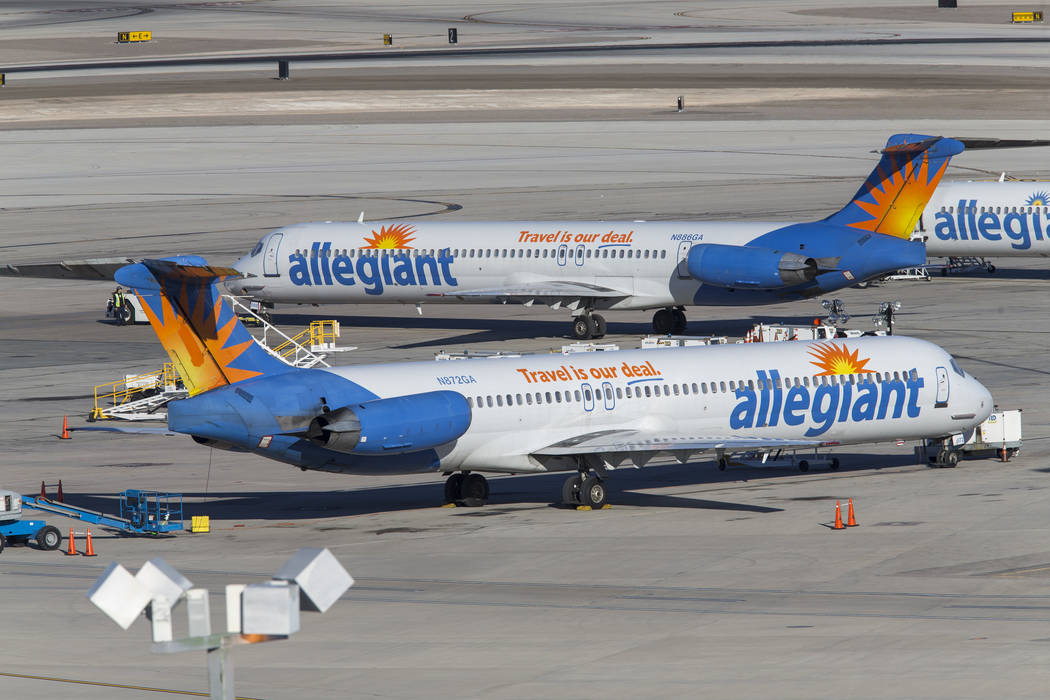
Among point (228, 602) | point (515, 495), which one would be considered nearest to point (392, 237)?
point (515, 495)

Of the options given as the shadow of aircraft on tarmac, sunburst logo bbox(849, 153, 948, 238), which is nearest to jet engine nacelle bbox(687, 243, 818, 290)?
sunburst logo bbox(849, 153, 948, 238)

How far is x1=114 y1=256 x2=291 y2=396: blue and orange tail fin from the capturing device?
111 feet

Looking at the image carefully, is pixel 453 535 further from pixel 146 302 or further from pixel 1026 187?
pixel 1026 187

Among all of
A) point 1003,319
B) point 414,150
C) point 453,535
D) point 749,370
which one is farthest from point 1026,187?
point 414,150

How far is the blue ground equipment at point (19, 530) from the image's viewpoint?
3359cm

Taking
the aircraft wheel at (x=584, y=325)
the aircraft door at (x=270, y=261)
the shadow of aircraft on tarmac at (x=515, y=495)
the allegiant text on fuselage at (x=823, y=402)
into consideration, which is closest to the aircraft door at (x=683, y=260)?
the aircraft wheel at (x=584, y=325)

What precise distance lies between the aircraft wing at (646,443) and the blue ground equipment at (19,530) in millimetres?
9640

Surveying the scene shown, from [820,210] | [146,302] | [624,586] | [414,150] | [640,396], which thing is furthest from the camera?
[414,150]

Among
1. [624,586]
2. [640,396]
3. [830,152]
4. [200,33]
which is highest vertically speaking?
[200,33]

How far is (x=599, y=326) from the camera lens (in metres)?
61.5

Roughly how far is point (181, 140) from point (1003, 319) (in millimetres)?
78792

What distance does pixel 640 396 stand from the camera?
37.6 meters

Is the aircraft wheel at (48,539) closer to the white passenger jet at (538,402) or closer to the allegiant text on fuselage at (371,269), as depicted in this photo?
the white passenger jet at (538,402)

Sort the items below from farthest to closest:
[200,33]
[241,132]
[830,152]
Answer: [200,33] → [241,132] → [830,152]
